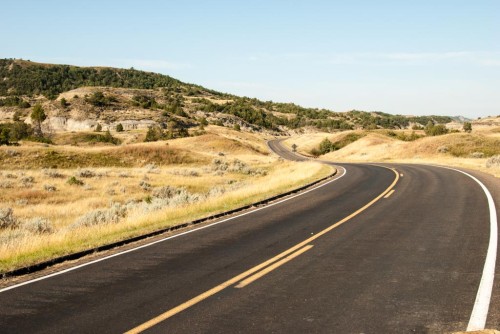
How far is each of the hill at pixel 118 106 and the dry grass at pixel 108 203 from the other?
61355 mm

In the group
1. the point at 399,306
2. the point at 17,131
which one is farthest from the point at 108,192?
the point at 17,131

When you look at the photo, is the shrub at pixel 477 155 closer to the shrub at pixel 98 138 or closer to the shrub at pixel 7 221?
the shrub at pixel 7 221

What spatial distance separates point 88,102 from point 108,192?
8368 centimetres

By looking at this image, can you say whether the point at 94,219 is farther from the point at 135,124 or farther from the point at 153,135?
the point at 135,124

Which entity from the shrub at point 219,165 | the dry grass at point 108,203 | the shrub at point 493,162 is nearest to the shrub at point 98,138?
the shrub at point 219,165

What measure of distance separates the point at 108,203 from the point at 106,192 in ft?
13.4

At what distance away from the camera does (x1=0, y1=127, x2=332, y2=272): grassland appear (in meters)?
12.8

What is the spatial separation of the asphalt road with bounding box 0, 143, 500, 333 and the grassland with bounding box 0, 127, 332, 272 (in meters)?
2.54

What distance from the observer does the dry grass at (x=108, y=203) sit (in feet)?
38.1

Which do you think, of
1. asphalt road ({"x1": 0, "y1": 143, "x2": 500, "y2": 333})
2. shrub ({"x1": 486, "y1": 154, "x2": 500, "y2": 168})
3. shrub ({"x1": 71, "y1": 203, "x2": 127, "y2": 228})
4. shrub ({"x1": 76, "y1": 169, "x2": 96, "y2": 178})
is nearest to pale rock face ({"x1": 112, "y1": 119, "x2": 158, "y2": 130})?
shrub ({"x1": 76, "y1": 169, "x2": 96, "y2": 178})

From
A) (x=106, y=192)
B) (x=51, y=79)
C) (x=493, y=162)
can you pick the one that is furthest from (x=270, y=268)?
(x=51, y=79)

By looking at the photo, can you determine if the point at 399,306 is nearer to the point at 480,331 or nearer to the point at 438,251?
the point at 480,331

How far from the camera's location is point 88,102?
10675 centimetres

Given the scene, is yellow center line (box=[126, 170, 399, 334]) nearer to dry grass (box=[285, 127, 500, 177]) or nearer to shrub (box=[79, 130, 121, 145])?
dry grass (box=[285, 127, 500, 177])
